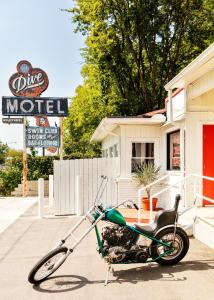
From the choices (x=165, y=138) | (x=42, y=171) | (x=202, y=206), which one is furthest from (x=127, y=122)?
(x=42, y=171)

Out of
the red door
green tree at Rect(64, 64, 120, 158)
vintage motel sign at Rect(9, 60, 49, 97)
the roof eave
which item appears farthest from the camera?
Result: green tree at Rect(64, 64, 120, 158)

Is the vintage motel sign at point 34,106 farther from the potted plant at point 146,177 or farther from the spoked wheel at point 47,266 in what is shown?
the spoked wheel at point 47,266

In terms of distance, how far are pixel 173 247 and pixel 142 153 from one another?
24.6ft

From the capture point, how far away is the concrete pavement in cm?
505

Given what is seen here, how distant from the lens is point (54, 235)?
9258 millimetres

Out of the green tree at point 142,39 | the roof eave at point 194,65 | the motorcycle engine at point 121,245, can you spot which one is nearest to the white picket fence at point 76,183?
the roof eave at point 194,65

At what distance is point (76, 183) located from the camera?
1250 centimetres

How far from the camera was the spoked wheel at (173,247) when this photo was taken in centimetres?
625

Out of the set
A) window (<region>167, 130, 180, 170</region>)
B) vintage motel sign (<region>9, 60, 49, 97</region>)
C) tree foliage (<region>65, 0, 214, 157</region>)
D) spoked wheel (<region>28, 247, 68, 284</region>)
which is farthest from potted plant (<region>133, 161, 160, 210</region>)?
tree foliage (<region>65, 0, 214, 157</region>)

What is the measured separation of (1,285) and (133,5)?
2220 cm

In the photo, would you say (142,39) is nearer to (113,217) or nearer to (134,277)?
(113,217)

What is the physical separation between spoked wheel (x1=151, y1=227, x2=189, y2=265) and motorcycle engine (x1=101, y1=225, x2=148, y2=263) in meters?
0.36

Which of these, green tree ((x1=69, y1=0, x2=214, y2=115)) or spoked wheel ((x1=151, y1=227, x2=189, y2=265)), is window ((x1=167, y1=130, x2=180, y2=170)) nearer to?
spoked wheel ((x1=151, y1=227, x2=189, y2=265))

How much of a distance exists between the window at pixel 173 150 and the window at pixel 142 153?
0.68 metres
